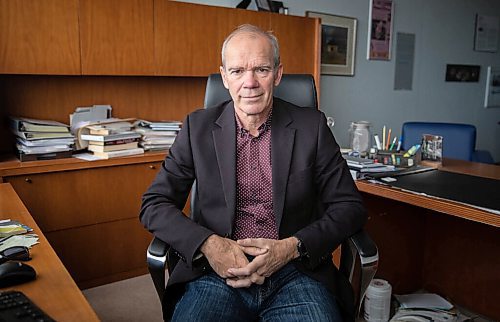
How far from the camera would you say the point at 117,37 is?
261 cm

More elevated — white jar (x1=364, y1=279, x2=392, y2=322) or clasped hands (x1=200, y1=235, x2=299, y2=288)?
clasped hands (x1=200, y1=235, x2=299, y2=288)

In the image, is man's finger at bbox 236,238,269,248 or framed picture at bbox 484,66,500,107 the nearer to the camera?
man's finger at bbox 236,238,269,248

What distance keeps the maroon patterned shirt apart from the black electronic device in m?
0.64

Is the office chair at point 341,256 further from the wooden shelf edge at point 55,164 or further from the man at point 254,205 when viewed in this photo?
the wooden shelf edge at point 55,164

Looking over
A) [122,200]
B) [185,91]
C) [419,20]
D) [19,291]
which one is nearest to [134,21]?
[185,91]

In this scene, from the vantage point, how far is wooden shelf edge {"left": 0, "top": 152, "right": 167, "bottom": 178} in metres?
2.35

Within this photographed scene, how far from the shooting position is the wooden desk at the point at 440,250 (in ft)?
7.61

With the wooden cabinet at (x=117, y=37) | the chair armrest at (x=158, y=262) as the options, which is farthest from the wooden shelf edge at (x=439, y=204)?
the wooden cabinet at (x=117, y=37)

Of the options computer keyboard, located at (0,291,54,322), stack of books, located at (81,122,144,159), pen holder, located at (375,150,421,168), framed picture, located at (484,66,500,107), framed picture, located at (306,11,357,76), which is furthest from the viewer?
framed picture, located at (484,66,500,107)

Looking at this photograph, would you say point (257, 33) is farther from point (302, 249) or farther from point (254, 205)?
point (302, 249)

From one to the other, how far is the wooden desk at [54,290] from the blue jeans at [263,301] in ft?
1.21

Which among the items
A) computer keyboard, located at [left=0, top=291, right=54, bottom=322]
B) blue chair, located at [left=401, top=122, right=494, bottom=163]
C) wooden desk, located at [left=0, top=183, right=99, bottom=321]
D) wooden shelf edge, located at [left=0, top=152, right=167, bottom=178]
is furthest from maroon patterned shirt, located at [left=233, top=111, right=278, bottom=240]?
blue chair, located at [left=401, top=122, right=494, bottom=163]

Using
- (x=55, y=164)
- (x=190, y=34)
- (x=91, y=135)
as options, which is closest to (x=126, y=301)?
(x=55, y=164)

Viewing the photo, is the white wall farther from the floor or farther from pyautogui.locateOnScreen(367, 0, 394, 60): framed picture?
the floor
